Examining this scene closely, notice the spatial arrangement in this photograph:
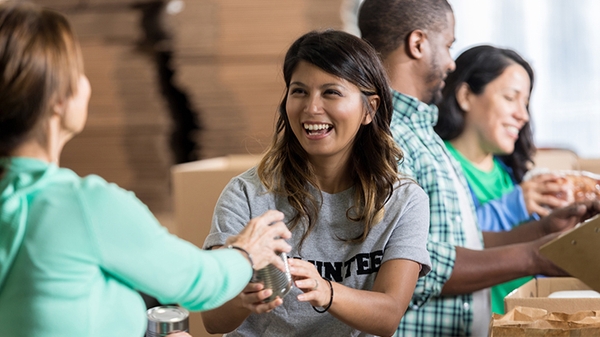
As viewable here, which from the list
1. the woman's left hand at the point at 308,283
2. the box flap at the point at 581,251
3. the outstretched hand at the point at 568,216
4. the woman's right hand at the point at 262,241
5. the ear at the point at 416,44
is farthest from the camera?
the outstretched hand at the point at 568,216

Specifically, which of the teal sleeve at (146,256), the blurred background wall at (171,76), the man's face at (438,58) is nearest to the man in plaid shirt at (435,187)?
the man's face at (438,58)

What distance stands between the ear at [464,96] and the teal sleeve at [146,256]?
4.74ft

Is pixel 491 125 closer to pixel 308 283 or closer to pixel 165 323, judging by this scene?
pixel 308 283

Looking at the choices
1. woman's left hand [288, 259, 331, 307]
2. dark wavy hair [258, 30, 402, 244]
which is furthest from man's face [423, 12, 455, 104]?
woman's left hand [288, 259, 331, 307]

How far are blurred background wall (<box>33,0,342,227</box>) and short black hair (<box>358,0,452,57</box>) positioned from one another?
1.23 metres

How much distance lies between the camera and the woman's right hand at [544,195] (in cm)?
224

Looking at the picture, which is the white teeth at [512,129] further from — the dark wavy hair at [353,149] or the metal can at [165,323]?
the metal can at [165,323]

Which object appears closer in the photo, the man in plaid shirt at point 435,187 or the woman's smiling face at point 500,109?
the man in plaid shirt at point 435,187

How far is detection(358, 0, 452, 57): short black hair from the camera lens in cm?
185

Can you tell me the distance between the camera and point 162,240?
98 cm

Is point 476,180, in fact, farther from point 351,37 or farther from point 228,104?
point 228,104

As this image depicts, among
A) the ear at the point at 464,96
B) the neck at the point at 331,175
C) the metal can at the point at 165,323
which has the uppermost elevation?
the ear at the point at 464,96

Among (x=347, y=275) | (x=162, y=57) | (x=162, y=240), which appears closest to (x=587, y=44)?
(x=162, y=57)

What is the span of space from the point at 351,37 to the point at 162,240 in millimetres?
733
